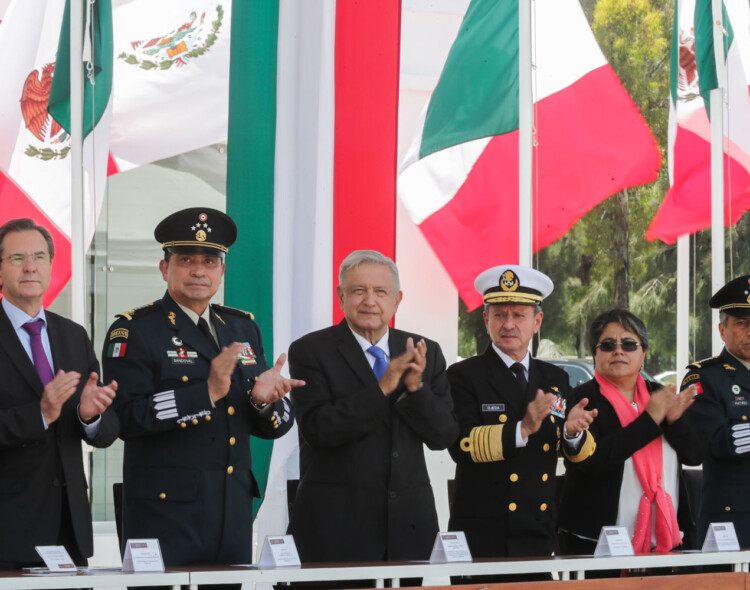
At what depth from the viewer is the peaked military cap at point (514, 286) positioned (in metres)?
3.51

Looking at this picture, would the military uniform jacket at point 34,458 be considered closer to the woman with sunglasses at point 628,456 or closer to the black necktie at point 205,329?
the black necktie at point 205,329

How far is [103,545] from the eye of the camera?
6184 mm

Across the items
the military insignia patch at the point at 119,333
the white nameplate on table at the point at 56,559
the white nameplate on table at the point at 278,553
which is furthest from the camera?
the military insignia patch at the point at 119,333

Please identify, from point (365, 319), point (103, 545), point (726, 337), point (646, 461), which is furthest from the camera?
point (103, 545)

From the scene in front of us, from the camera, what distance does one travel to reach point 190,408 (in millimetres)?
2959

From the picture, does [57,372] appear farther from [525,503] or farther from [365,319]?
[525,503]

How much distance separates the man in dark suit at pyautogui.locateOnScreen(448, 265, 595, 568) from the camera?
3.31 m

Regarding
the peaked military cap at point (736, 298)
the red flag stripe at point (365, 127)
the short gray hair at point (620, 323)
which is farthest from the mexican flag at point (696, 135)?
the short gray hair at point (620, 323)

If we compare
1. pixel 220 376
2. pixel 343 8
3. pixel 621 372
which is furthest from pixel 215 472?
pixel 343 8

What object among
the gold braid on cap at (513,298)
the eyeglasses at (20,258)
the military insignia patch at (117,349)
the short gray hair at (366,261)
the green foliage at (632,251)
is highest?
the green foliage at (632,251)

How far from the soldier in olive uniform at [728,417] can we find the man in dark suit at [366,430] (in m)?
1.03

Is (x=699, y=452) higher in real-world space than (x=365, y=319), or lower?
lower

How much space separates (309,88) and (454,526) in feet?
7.36

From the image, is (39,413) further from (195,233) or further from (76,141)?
(76,141)
